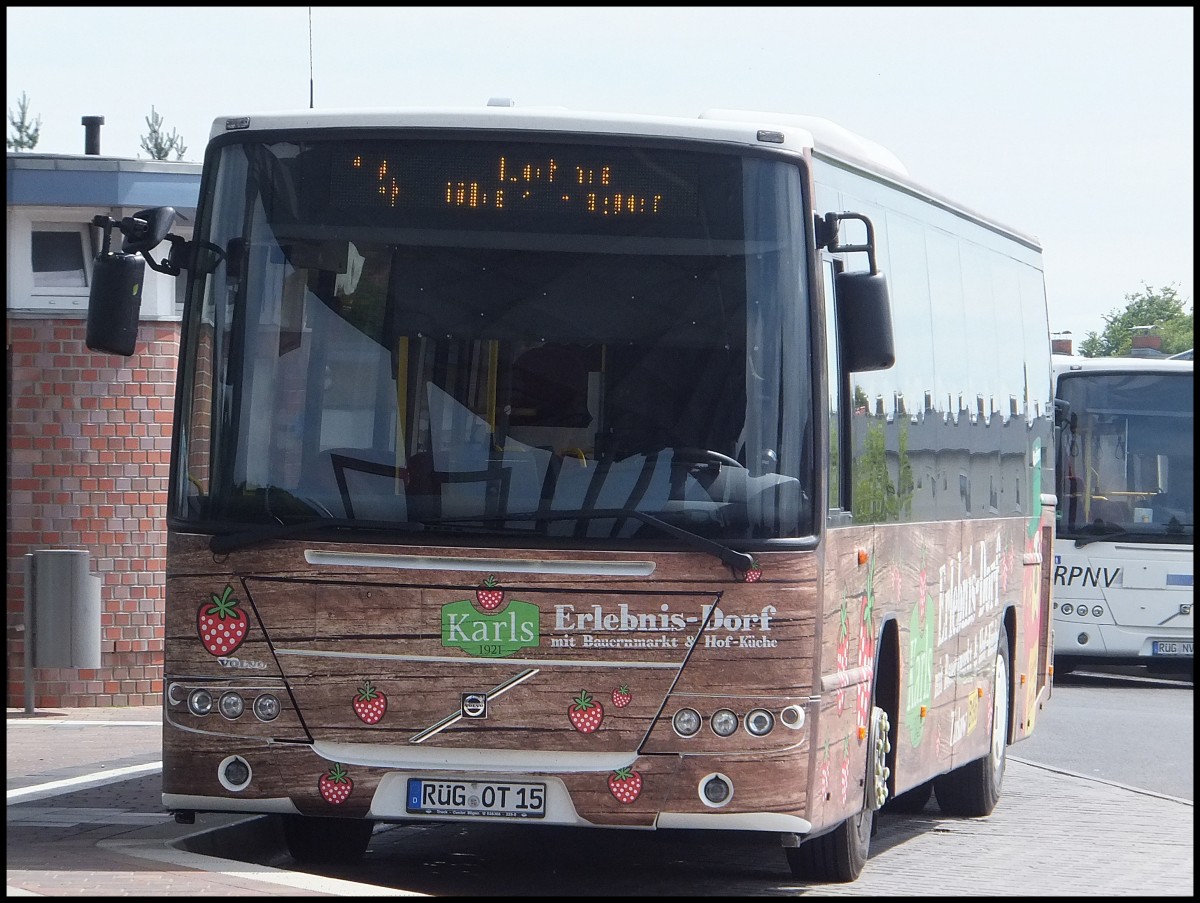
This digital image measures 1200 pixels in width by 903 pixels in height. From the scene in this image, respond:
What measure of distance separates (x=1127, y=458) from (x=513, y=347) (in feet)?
53.5

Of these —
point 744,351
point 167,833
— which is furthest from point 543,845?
point 744,351

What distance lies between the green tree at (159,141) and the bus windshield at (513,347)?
86.9 m

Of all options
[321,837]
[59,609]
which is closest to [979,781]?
[321,837]

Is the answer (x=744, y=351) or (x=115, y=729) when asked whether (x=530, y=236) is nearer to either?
(x=744, y=351)

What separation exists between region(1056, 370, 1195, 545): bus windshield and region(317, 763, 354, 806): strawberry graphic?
1606 cm

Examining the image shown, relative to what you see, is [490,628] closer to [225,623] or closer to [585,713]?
[585,713]

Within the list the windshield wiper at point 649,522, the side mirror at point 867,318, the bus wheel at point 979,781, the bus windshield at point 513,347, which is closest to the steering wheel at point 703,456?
the bus windshield at point 513,347

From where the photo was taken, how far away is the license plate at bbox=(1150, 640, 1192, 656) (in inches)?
925

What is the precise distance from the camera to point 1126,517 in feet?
77.7

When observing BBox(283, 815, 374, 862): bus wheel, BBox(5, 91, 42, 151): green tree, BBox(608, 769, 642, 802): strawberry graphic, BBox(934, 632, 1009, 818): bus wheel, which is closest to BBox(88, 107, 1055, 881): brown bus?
BBox(608, 769, 642, 802): strawberry graphic

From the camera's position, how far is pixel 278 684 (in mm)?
8680

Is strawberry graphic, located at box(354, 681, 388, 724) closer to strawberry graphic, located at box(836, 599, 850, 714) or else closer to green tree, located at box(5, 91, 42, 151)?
strawberry graphic, located at box(836, 599, 850, 714)

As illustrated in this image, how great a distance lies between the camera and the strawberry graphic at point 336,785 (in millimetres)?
8648

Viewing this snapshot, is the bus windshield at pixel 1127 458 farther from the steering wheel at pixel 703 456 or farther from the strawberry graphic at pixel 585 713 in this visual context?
the strawberry graphic at pixel 585 713
